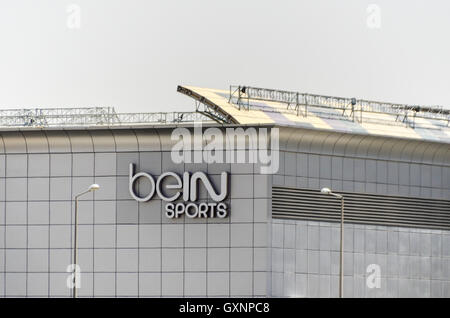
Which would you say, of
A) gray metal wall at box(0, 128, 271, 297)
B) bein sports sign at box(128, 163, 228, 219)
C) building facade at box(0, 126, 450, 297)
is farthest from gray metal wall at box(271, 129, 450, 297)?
bein sports sign at box(128, 163, 228, 219)

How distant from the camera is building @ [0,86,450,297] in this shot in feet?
265

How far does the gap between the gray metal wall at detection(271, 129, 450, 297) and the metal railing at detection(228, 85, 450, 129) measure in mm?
5777

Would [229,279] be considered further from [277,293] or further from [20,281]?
[20,281]

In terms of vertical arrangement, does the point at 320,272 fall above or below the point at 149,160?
below

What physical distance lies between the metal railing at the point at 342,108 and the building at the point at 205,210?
1118 mm

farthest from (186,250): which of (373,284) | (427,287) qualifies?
(427,287)

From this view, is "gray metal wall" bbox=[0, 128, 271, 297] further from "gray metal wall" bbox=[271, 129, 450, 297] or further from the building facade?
"gray metal wall" bbox=[271, 129, 450, 297]

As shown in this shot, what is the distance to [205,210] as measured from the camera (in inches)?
3177

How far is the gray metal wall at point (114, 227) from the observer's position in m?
80.4

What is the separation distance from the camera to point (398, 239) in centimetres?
8881

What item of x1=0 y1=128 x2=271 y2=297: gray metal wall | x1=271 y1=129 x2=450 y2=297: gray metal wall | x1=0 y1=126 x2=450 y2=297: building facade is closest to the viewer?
x1=0 y1=128 x2=271 y2=297: gray metal wall

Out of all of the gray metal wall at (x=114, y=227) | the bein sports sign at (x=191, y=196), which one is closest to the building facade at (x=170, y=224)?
the gray metal wall at (x=114, y=227)

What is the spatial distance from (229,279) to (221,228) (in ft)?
11.0

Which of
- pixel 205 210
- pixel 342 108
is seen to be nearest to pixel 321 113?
pixel 342 108
